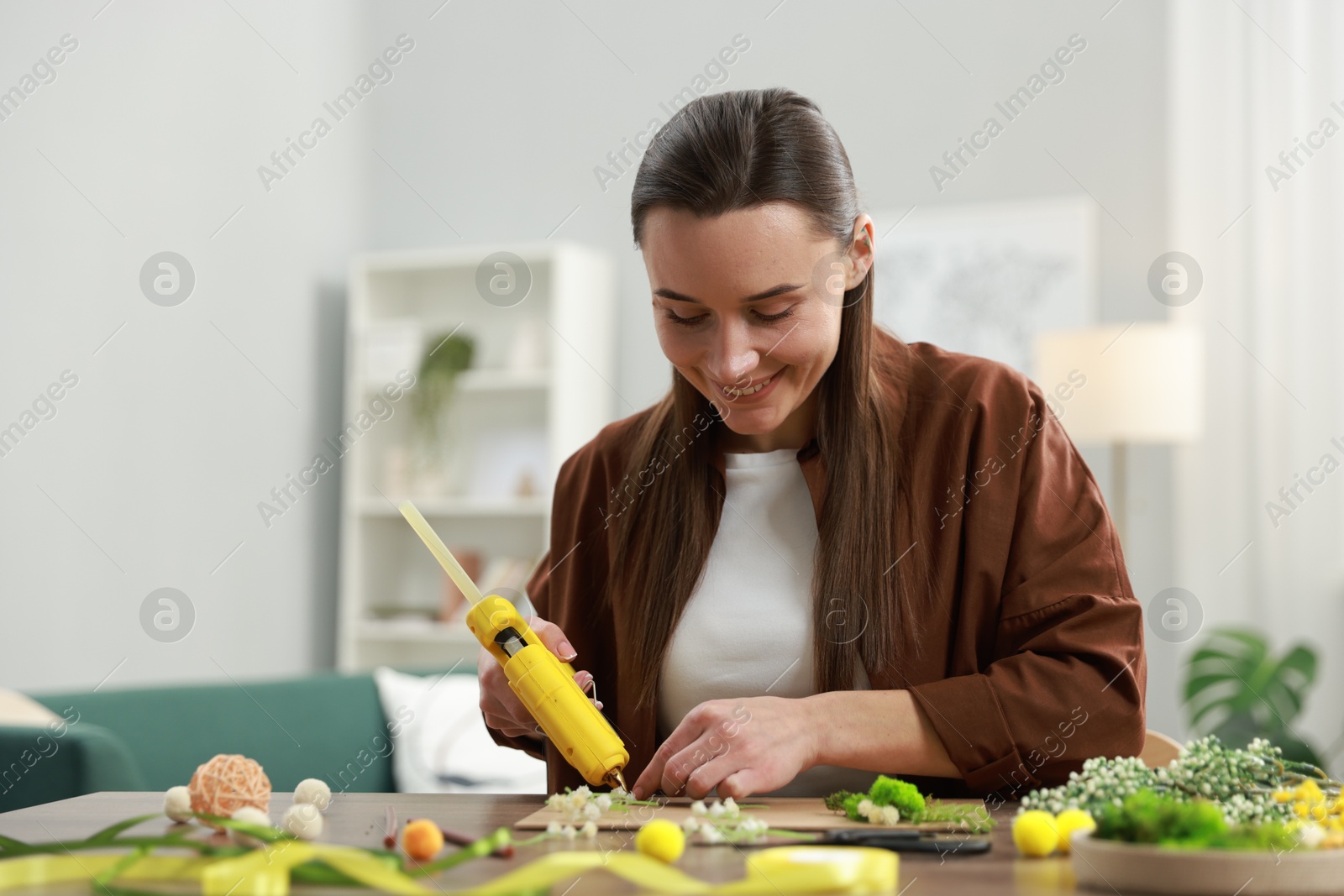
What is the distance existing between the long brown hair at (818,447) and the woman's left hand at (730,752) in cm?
22

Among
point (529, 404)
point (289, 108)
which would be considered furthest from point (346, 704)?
point (289, 108)

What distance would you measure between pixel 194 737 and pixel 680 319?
1.92m

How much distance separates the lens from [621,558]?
141 cm

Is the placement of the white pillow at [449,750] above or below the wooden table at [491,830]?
below

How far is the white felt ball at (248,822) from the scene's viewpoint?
843 millimetres

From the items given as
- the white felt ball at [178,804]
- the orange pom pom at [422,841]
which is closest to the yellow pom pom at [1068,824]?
the orange pom pom at [422,841]

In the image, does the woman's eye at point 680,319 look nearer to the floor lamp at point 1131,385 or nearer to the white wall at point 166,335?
the floor lamp at point 1131,385

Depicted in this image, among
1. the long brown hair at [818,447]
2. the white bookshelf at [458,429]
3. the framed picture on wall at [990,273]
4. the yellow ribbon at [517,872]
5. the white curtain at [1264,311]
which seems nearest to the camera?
the yellow ribbon at [517,872]

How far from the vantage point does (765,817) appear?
92 centimetres

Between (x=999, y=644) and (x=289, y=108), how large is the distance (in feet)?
12.6

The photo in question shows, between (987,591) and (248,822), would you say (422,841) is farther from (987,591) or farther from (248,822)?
(987,591)

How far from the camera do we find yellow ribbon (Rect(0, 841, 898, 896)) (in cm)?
66

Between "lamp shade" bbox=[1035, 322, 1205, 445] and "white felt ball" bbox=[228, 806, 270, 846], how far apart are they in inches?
108

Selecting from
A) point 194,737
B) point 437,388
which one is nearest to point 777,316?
point 194,737
